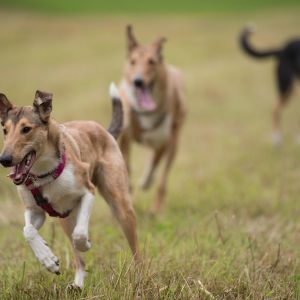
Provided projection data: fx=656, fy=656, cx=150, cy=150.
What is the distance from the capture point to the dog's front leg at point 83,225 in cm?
483

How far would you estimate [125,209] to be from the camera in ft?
18.2

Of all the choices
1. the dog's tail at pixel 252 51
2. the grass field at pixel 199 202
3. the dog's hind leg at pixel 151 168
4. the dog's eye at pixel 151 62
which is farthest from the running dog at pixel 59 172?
the dog's tail at pixel 252 51

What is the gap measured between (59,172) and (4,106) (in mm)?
631

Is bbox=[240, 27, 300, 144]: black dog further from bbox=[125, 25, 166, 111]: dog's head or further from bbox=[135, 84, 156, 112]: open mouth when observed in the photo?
bbox=[135, 84, 156, 112]: open mouth

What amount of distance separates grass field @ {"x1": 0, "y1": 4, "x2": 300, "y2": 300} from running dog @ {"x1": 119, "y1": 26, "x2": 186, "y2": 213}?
71 centimetres

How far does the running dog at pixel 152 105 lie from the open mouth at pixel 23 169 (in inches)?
148

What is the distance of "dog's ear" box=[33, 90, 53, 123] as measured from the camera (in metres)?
4.78

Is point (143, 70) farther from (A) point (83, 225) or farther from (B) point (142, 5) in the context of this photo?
(B) point (142, 5)

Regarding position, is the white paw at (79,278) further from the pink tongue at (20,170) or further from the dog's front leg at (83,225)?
the pink tongue at (20,170)

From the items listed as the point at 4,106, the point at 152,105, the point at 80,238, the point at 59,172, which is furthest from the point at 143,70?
the point at 80,238

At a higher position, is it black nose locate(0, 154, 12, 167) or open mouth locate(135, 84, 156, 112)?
black nose locate(0, 154, 12, 167)

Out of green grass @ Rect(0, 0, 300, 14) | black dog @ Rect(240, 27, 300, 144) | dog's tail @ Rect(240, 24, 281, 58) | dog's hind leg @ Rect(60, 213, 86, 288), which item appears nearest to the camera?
dog's hind leg @ Rect(60, 213, 86, 288)

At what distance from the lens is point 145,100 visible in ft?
29.0

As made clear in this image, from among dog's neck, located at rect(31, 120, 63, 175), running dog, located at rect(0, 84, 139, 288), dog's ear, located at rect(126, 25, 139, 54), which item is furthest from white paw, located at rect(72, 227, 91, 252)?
dog's ear, located at rect(126, 25, 139, 54)
